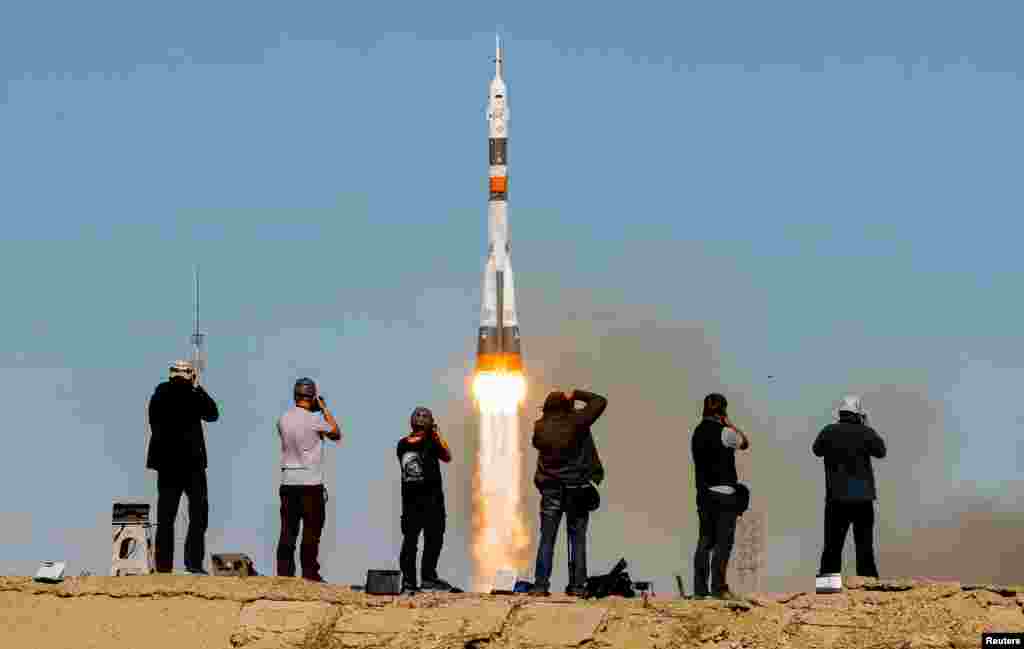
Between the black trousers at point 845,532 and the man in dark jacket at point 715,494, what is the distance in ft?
3.87

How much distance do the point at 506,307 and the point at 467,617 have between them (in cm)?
4226

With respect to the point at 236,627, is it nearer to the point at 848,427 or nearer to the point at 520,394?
the point at 848,427

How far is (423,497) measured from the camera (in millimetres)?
31125

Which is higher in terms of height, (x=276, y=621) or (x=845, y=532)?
(x=845, y=532)

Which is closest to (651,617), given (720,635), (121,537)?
(720,635)

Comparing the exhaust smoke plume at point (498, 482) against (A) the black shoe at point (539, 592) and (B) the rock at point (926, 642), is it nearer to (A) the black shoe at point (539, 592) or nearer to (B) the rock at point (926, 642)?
(A) the black shoe at point (539, 592)

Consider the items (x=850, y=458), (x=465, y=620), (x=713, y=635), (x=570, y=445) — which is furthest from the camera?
(x=850, y=458)

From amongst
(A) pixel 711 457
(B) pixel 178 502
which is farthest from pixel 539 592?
(B) pixel 178 502

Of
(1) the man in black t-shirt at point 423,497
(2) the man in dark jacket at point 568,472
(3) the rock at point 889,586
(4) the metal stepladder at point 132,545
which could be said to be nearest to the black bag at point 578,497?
(2) the man in dark jacket at point 568,472

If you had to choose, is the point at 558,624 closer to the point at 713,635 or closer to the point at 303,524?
the point at 713,635

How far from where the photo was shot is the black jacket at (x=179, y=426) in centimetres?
3098

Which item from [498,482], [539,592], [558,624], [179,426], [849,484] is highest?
[498,482]

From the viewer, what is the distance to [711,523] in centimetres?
3012

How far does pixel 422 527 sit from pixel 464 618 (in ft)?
7.63
